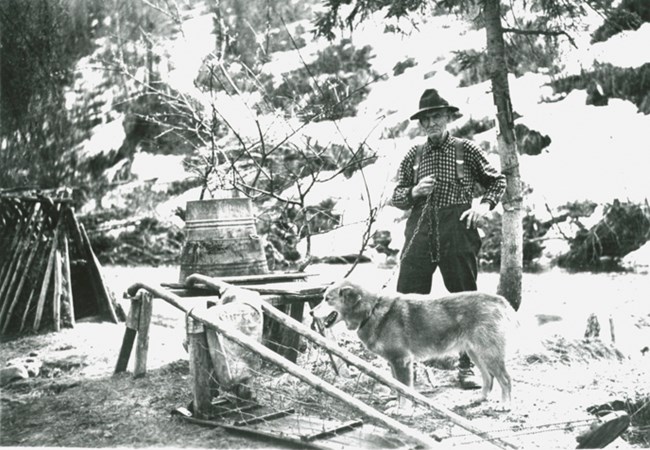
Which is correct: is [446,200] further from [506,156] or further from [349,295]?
[506,156]

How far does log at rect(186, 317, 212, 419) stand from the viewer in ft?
15.7

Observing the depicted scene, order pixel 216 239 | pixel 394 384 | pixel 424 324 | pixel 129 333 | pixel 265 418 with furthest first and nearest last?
1. pixel 216 239
2. pixel 129 333
3. pixel 424 324
4. pixel 265 418
5. pixel 394 384

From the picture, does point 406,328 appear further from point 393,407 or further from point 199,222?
point 199,222

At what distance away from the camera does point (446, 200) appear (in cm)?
622

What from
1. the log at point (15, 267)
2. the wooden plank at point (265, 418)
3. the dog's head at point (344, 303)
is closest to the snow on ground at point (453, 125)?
the dog's head at point (344, 303)

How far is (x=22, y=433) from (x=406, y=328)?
3115 mm

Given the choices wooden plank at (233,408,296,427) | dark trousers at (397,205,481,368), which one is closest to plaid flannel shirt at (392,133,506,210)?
dark trousers at (397,205,481,368)

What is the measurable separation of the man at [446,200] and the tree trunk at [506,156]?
193 centimetres

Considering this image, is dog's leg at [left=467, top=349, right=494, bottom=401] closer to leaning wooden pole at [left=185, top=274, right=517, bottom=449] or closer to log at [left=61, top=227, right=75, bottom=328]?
leaning wooden pole at [left=185, top=274, right=517, bottom=449]

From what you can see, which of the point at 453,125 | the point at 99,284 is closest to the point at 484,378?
the point at 99,284

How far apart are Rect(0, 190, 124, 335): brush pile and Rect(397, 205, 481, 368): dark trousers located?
4.72 meters

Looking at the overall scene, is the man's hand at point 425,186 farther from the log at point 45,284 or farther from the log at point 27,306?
the log at point 27,306

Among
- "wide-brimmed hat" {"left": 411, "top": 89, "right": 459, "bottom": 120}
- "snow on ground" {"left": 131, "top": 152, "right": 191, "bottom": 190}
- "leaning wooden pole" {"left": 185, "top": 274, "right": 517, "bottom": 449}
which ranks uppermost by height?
"snow on ground" {"left": 131, "top": 152, "right": 191, "bottom": 190}

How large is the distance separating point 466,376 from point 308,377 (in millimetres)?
2690
